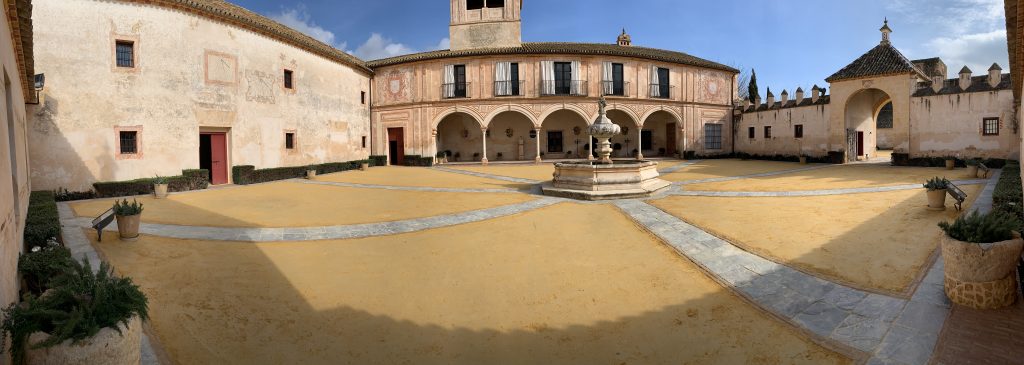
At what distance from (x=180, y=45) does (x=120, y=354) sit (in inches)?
675

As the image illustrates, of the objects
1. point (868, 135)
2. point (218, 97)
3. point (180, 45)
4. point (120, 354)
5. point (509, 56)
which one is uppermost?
point (509, 56)

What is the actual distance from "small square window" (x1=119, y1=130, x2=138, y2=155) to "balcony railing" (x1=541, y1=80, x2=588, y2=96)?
19.7 meters

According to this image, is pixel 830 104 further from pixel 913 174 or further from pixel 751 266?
pixel 751 266

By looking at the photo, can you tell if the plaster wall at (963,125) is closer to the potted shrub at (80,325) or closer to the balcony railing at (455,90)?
the balcony railing at (455,90)

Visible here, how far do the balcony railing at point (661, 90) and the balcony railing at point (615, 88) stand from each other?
6.13 feet

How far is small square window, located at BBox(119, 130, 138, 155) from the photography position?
50.1ft

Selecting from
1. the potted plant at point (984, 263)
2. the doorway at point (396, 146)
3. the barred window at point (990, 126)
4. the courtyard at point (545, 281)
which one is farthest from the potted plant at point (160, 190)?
the barred window at point (990, 126)

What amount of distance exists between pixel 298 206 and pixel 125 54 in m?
9.27

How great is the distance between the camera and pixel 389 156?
29.8 m

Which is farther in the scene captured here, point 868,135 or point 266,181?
point 868,135

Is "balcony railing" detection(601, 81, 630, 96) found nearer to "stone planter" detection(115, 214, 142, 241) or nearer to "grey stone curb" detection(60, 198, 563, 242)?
"grey stone curb" detection(60, 198, 563, 242)

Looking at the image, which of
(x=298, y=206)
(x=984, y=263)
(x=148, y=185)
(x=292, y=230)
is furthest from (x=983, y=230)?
(x=148, y=185)

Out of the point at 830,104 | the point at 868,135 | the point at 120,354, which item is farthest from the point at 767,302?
the point at 868,135

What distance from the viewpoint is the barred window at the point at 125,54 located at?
15.2 m
